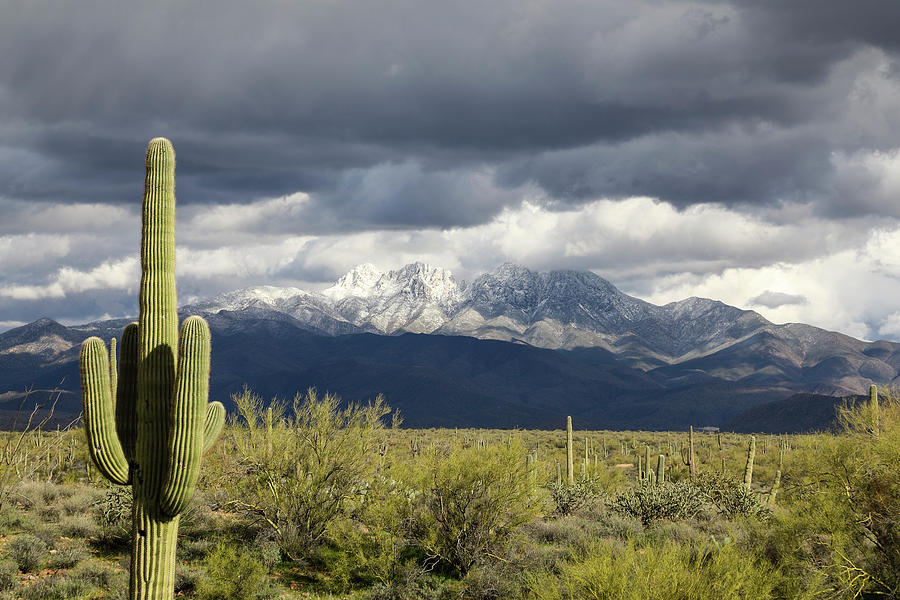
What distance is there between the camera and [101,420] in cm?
1118

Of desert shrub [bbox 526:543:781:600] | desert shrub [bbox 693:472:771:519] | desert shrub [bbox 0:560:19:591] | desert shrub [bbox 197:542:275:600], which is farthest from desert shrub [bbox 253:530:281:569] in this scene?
desert shrub [bbox 693:472:771:519]

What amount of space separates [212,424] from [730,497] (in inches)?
842

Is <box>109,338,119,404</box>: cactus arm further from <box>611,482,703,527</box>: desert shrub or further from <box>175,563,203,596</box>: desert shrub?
<box>611,482,703,527</box>: desert shrub

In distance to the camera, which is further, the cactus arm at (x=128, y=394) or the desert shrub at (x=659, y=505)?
the desert shrub at (x=659, y=505)

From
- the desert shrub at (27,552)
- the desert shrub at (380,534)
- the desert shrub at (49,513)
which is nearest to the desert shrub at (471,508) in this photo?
the desert shrub at (380,534)

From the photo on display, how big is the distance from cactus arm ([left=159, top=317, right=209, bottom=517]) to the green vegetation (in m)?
6.08

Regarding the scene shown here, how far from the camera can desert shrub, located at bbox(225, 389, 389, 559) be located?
21250mm

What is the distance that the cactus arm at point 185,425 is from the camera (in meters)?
11.1

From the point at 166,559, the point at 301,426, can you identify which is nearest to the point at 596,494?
the point at 301,426

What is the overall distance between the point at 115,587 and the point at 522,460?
10826 mm

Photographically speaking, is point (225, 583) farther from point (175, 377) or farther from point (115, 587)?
point (175, 377)

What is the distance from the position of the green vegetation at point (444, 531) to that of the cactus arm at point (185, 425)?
6081mm

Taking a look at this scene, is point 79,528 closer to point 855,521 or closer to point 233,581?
point 233,581

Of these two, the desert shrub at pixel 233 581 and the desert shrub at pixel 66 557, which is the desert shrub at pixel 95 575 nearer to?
the desert shrub at pixel 66 557
